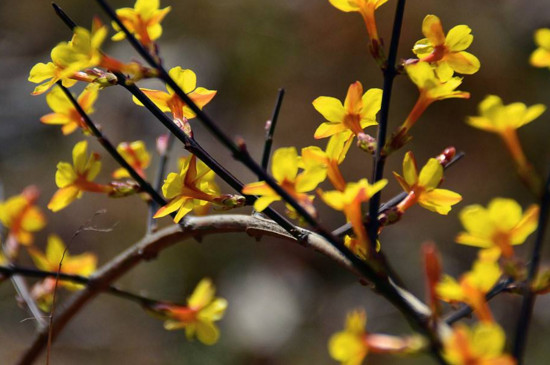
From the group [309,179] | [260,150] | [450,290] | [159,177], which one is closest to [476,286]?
[450,290]

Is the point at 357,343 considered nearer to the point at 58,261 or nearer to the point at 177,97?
the point at 177,97

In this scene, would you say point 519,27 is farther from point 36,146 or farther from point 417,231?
point 36,146

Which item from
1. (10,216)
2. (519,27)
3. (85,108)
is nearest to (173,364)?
(10,216)

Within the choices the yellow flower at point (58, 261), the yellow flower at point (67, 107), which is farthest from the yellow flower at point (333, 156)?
the yellow flower at point (58, 261)

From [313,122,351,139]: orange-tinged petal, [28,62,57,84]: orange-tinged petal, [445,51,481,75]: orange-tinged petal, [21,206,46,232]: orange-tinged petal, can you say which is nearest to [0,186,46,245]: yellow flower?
[21,206,46,232]: orange-tinged petal

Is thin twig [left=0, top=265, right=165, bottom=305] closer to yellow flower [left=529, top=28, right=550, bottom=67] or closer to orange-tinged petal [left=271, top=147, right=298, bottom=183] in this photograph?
orange-tinged petal [left=271, top=147, right=298, bottom=183]
